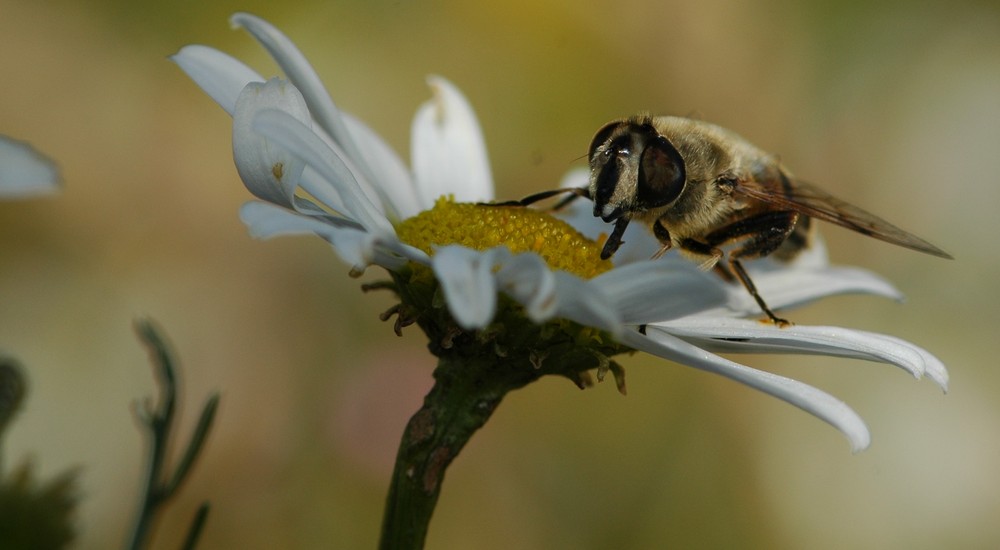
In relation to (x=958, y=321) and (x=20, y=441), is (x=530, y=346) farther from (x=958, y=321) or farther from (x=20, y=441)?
(x=958, y=321)

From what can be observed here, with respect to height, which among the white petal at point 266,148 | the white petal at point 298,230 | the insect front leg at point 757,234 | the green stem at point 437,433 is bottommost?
the green stem at point 437,433

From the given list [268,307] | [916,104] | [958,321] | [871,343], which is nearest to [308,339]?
[268,307]

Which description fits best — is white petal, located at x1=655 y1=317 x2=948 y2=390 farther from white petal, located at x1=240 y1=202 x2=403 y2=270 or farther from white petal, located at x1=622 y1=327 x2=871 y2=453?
white petal, located at x1=240 y1=202 x2=403 y2=270

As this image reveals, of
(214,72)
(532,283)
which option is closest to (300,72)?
(214,72)

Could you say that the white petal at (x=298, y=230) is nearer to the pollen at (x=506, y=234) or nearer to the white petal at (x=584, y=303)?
the white petal at (x=584, y=303)

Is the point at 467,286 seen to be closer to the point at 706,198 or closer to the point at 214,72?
the point at 214,72

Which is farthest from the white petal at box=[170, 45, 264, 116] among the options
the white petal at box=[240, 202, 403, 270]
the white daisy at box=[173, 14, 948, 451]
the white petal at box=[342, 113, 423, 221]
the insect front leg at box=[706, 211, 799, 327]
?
the insect front leg at box=[706, 211, 799, 327]

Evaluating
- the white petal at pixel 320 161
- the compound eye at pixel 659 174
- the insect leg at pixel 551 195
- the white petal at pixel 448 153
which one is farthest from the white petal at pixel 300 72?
the compound eye at pixel 659 174
